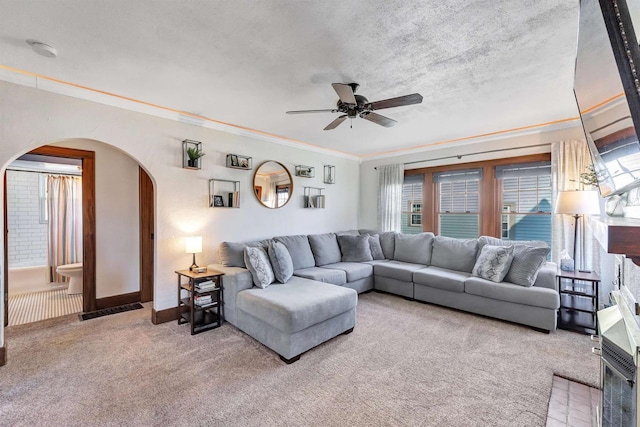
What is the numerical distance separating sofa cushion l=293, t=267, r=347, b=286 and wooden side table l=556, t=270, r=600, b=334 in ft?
8.20

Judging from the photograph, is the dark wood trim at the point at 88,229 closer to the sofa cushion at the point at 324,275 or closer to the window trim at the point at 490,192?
the sofa cushion at the point at 324,275

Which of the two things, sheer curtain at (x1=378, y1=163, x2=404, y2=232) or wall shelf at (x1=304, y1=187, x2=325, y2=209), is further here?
sheer curtain at (x1=378, y1=163, x2=404, y2=232)

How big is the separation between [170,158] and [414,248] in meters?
3.78

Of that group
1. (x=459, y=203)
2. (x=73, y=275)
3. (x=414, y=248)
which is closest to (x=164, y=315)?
(x=73, y=275)

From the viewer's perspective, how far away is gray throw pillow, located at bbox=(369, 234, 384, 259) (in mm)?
4980

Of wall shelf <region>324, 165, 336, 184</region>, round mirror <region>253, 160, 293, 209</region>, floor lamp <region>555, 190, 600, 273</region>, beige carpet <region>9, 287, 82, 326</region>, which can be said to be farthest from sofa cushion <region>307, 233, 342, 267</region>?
beige carpet <region>9, 287, 82, 326</region>

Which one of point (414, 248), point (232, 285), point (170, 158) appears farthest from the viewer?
point (414, 248)

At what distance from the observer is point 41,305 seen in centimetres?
390

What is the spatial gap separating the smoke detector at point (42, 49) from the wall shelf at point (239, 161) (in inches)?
77.8

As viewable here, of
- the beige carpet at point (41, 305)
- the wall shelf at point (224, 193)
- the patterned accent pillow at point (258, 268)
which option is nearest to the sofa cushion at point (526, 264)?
the patterned accent pillow at point (258, 268)

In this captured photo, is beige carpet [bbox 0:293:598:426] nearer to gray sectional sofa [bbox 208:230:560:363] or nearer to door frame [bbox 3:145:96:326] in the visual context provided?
gray sectional sofa [bbox 208:230:560:363]

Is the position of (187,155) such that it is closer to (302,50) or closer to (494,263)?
(302,50)

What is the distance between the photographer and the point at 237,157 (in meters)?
4.03

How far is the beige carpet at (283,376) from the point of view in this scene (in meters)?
1.83
